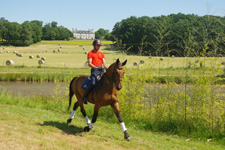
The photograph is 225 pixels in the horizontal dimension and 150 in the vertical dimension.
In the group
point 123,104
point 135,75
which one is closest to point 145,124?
point 123,104

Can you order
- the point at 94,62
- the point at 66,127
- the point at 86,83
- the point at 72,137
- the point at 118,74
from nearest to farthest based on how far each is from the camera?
the point at 118,74, the point at 72,137, the point at 94,62, the point at 86,83, the point at 66,127

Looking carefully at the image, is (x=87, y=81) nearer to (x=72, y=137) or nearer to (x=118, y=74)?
(x=118, y=74)

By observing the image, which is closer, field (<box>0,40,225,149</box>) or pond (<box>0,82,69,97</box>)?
field (<box>0,40,225,149</box>)

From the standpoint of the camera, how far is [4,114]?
888 centimetres

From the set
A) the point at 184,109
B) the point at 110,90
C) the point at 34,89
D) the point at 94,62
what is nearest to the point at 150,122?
the point at 184,109

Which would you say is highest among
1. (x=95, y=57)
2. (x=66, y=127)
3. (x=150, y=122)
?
(x=95, y=57)

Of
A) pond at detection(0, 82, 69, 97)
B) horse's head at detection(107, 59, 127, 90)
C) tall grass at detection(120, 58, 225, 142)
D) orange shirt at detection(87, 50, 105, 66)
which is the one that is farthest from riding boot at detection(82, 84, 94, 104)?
pond at detection(0, 82, 69, 97)

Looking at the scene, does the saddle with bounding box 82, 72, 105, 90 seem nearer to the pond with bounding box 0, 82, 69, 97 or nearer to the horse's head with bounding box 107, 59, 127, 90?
the horse's head with bounding box 107, 59, 127, 90

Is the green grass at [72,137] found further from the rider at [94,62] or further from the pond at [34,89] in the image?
the pond at [34,89]

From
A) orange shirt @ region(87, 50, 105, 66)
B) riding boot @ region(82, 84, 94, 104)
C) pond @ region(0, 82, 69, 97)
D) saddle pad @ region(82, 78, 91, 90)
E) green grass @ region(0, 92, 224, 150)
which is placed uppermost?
orange shirt @ region(87, 50, 105, 66)

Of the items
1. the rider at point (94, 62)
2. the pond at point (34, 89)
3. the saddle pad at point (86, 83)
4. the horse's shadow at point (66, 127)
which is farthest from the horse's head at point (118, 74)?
the pond at point (34, 89)

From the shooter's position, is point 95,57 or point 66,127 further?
point 66,127

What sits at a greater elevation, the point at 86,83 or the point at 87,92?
the point at 86,83

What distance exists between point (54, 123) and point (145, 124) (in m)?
3.55
